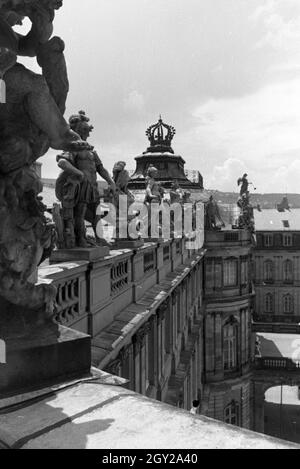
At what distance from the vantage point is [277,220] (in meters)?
67.1

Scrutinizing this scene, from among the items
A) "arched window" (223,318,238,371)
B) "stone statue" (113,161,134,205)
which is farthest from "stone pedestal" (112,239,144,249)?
"arched window" (223,318,238,371)

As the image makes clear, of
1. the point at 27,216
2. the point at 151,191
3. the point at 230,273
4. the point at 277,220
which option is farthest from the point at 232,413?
the point at 27,216

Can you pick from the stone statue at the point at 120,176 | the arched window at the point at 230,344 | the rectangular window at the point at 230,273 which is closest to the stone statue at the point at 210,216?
the rectangular window at the point at 230,273

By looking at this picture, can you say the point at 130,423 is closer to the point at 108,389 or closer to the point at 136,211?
the point at 108,389

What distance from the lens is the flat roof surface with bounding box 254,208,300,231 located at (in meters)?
64.9

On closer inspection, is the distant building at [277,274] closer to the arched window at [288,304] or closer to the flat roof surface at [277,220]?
the arched window at [288,304]

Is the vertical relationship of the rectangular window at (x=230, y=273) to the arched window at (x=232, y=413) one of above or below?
above

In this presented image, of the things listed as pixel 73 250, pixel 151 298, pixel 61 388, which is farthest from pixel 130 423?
pixel 151 298

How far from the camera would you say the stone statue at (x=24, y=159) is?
376 cm

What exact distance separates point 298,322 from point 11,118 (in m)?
62.0

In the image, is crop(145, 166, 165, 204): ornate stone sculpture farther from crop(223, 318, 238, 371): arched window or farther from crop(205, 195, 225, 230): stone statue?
crop(223, 318, 238, 371): arched window

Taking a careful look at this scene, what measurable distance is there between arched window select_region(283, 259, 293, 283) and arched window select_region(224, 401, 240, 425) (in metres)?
28.2

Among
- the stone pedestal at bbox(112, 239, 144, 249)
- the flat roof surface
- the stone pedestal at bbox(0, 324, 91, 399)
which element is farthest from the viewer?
the flat roof surface

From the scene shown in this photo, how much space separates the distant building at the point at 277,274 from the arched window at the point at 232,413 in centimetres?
2632
